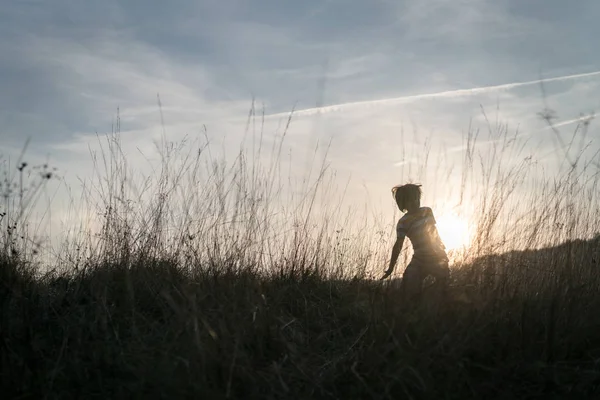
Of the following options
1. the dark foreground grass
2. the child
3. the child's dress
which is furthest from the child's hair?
the dark foreground grass

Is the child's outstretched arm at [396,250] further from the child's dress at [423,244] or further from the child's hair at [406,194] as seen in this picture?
the child's hair at [406,194]

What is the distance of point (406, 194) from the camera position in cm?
443

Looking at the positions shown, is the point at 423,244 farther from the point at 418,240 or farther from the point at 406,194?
the point at 406,194

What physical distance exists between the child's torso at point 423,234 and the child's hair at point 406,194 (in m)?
0.11

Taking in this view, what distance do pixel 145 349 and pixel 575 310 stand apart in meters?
2.06

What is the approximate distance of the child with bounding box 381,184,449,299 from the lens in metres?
4.10

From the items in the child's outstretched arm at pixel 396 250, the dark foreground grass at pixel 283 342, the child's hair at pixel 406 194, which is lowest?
the dark foreground grass at pixel 283 342

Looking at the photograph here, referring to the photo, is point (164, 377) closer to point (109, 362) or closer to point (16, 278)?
point (109, 362)

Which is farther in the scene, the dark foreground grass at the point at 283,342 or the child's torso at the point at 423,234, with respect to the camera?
the child's torso at the point at 423,234

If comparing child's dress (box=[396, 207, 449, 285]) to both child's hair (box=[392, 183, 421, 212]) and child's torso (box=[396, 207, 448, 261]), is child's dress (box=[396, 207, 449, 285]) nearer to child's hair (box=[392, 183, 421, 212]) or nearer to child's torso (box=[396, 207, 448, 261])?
child's torso (box=[396, 207, 448, 261])

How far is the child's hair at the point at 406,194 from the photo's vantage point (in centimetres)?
442

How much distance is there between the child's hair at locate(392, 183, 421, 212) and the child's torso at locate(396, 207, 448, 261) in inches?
4.2

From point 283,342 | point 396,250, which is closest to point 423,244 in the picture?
point 396,250

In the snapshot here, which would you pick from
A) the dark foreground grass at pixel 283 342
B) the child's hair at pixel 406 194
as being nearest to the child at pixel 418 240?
the child's hair at pixel 406 194
